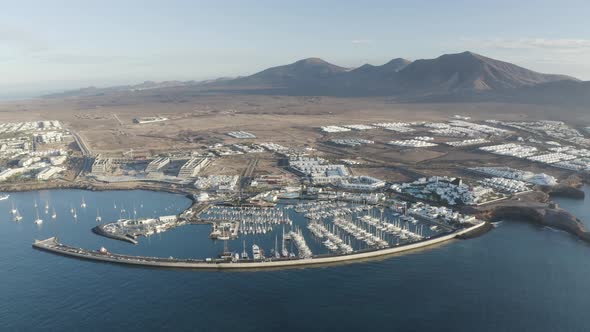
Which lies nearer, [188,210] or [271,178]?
[188,210]

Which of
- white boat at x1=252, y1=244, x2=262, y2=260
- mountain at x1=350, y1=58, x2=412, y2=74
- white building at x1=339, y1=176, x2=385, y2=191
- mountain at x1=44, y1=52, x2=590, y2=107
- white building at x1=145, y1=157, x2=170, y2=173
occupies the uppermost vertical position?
mountain at x1=350, y1=58, x2=412, y2=74

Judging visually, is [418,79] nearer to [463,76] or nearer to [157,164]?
[463,76]

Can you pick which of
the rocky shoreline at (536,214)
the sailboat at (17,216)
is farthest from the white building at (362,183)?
the sailboat at (17,216)

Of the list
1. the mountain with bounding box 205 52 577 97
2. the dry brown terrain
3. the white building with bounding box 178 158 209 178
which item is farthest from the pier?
the mountain with bounding box 205 52 577 97

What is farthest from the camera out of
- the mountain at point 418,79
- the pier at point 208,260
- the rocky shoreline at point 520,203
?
the mountain at point 418,79

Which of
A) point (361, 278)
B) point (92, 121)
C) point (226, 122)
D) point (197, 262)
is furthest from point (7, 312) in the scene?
point (92, 121)

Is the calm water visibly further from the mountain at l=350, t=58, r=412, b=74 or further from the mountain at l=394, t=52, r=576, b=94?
the mountain at l=350, t=58, r=412, b=74

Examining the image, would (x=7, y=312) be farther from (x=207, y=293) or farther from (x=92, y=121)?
(x=92, y=121)

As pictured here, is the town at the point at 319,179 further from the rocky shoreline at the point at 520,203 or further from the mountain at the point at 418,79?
the mountain at the point at 418,79
